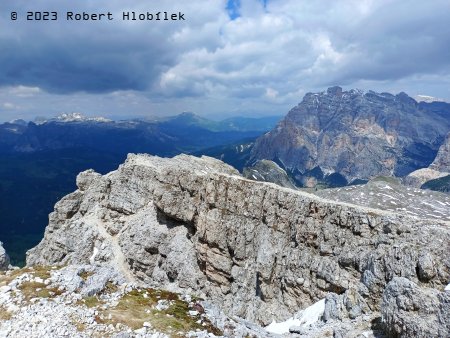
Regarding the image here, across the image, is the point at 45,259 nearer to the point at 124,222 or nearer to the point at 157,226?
the point at 124,222

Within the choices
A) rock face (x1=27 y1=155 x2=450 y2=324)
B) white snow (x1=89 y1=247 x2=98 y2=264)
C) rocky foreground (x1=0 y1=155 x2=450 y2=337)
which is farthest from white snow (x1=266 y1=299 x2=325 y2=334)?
white snow (x1=89 y1=247 x2=98 y2=264)

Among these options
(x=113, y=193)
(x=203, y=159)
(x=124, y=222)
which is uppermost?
(x=203, y=159)

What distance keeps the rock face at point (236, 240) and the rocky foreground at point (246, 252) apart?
10.9 inches

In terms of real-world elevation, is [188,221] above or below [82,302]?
below

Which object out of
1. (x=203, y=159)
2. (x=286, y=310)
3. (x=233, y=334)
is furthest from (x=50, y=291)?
(x=203, y=159)

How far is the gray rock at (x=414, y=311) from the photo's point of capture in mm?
34594

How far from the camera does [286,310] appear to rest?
7944 centimetres

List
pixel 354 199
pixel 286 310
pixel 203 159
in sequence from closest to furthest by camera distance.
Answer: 1. pixel 286 310
2. pixel 203 159
3. pixel 354 199

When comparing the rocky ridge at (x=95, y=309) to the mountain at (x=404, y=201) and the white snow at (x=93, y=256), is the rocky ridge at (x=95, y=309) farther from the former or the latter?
the mountain at (x=404, y=201)

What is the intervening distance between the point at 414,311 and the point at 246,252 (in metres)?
59.2

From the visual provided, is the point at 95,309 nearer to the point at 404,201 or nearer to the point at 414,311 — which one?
the point at 414,311

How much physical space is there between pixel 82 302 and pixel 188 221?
221 ft

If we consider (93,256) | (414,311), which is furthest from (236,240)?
(414,311)

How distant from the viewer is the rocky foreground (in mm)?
41625
